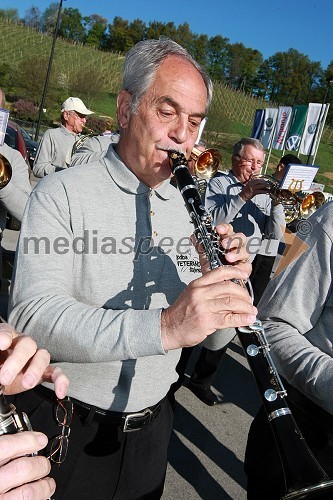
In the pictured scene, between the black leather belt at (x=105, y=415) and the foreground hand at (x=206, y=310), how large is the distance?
497mm

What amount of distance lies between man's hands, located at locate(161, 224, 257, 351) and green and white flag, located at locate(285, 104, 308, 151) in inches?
593

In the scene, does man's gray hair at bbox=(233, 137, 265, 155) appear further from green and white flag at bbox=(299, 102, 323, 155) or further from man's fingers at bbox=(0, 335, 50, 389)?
green and white flag at bbox=(299, 102, 323, 155)

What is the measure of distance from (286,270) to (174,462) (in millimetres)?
1933

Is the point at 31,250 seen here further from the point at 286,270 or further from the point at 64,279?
the point at 286,270

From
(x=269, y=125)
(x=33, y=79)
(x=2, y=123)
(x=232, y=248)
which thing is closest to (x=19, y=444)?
(x=232, y=248)

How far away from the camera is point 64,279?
1504 millimetres

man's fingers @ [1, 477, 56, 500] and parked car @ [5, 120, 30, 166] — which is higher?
parked car @ [5, 120, 30, 166]

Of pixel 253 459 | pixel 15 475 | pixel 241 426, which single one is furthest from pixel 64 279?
pixel 241 426

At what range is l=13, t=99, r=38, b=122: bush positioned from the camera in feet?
108

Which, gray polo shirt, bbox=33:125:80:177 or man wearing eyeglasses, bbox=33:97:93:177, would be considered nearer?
man wearing eyeglasses, bbox=33:97:93:177

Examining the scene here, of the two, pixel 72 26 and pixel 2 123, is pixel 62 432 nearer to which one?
pixel 2 123

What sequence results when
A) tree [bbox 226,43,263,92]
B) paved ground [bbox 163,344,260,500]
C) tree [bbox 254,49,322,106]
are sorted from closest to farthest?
paved ground [bbox 163,344,260,500], tree [bbox 254,49,322,106], tree [bbox 226,43,263,92]

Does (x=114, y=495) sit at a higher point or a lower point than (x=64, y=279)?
lower

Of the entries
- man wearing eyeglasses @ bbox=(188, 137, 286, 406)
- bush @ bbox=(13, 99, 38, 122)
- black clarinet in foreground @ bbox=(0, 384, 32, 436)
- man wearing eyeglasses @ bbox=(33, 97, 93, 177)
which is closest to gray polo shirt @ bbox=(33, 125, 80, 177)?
man wearing eyeglasses @ bbox=(33, 97, 93, 177)
